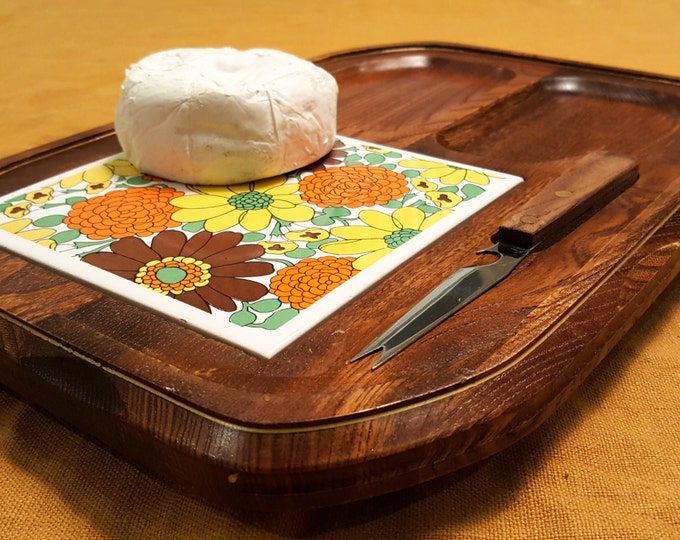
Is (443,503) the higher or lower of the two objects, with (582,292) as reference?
lower

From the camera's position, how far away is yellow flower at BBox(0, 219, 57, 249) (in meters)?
0.55

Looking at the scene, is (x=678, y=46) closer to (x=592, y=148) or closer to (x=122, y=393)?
(x=592, y=148)

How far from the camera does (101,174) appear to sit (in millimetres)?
671

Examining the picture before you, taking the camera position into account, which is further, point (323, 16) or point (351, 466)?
point (323, 16)

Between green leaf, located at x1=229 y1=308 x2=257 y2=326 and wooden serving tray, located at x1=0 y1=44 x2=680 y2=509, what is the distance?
0.02 meters

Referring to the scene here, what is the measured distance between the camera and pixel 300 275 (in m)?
0.50

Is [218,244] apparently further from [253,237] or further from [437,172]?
[437,172]

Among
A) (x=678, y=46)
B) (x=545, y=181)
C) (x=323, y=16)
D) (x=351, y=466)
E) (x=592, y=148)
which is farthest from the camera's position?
(x=323, y=16)

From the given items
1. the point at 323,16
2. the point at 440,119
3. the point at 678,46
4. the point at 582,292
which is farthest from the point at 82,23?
the point at 582,292

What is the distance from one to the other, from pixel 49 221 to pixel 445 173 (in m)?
0.34

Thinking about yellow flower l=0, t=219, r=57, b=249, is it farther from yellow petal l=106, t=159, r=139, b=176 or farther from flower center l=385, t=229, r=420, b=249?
flower center l=385, t=229, r=420, b=249

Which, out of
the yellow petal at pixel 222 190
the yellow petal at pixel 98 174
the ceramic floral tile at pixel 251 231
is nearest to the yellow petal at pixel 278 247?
the ceramic floral tile at pixel 251 231

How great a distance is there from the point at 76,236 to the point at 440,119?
0.43 m

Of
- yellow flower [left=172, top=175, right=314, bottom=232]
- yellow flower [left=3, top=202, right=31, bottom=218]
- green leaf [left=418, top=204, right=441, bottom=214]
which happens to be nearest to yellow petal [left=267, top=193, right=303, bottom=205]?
yellow flower [left=172, top=175, right=314, bottom=232]
